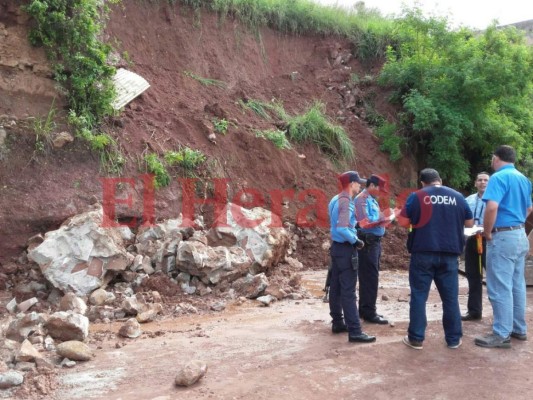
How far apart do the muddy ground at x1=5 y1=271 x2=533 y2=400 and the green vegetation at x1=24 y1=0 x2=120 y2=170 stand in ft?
14.9

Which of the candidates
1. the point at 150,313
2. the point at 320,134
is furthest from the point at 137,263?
the point at 320,134

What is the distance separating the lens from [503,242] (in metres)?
5.10

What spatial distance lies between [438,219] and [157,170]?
6016 millimetres

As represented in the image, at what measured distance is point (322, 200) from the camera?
12.1 metres

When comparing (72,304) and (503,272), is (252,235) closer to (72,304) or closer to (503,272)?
(72,304)

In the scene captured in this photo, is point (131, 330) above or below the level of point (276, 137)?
below

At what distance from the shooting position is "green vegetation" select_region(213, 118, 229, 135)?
1157cm

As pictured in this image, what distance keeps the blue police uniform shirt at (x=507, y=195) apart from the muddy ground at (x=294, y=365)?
1.18 metres

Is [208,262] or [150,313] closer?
[150,313]

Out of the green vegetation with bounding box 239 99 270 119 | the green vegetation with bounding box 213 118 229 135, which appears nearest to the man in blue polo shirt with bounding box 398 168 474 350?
the green vegetation with bounding box 213 118 229 135

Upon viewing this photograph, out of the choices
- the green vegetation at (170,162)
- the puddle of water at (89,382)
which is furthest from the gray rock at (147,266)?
the puddle of water at (89,382)

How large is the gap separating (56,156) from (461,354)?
280 inches

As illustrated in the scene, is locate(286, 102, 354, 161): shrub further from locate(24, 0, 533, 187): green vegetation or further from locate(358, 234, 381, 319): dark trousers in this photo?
locate(358, 234, 381, 319): dark trousers

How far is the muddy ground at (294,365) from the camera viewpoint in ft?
13.6
